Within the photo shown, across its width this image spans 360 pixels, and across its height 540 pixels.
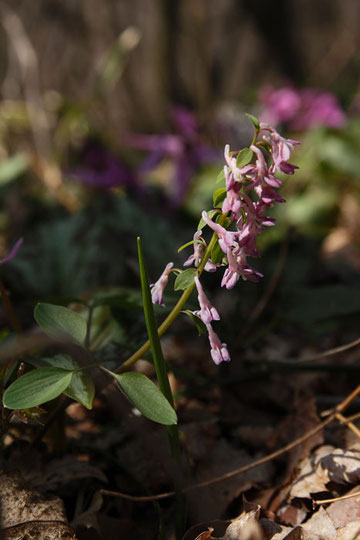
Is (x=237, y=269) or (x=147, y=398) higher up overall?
(x=237, y=269)

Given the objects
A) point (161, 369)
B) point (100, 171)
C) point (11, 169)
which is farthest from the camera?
point (100, 171)

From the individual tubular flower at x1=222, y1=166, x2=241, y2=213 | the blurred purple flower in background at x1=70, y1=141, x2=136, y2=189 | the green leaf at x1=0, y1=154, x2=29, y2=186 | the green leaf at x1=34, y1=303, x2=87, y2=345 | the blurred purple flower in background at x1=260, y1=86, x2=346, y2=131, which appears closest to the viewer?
the individual tubular flower at x1=222, y1=166, x2=241, y2=213

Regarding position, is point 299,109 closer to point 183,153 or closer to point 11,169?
point 183,153

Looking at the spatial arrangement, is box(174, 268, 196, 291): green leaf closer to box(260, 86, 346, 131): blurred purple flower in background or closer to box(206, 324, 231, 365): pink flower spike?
box(206, 324, 231, 365): pink flower spike

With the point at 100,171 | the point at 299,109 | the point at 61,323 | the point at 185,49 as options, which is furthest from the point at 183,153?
the point at 185,49

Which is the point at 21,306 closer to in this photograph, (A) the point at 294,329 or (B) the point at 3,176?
(B) the point at 3,176

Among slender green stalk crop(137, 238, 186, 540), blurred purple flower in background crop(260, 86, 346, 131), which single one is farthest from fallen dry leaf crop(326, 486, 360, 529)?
blurred purple flower in background crop(260, 86, 346, 131)

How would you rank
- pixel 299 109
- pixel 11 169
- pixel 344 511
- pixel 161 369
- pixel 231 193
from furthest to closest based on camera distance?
pixel 299 109
pixel 11 169
pixel 344 511
pixel 161 369
pixel 231 193

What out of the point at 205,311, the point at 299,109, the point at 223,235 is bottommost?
the point at 299,109
